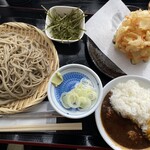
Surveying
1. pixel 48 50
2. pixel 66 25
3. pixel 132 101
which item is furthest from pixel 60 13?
pixel 132 101

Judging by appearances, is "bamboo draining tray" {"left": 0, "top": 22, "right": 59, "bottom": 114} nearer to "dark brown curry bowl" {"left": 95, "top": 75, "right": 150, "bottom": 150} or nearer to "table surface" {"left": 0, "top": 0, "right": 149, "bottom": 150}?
"table surface" {"left": 0, "top": 0, "right": 149, "bottom": 150}

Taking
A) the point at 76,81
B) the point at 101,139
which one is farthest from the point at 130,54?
the point at 101,139

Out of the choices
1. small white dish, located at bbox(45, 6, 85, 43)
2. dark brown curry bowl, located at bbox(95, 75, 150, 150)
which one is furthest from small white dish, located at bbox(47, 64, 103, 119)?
small white dish, located at bbox(45, 6, 85, 43)

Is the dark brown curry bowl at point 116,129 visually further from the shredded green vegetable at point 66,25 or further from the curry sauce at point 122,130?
the shredded green vegetable at point 66,25

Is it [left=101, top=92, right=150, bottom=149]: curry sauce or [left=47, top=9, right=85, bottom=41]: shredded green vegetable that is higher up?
[left=47, top=9, right=85, bottom=41]: shredded green vegetable

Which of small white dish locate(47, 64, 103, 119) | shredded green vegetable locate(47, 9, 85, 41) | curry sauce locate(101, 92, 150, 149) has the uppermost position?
shredded green vegetable locate(47, 9, 85, 41)

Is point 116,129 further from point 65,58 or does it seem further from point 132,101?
point 65,58

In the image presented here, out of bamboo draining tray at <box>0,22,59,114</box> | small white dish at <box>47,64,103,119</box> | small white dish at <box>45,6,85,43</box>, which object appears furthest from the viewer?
small white dish at <box>45,6,85,43</box>

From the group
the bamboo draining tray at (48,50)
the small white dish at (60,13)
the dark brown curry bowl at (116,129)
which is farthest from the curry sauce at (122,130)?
the small white dish at (60,13)
